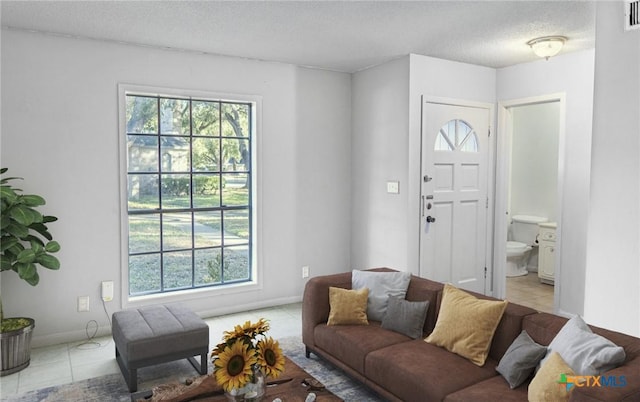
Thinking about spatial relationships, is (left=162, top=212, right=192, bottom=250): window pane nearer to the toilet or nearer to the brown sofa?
the brown sofa

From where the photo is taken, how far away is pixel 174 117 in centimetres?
442

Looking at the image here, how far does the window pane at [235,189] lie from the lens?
4.74 metres

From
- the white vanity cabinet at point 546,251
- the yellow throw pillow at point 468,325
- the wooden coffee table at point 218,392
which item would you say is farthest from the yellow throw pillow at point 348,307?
the white vanity cabinet at point 546,251

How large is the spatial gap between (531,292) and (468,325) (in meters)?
3.32

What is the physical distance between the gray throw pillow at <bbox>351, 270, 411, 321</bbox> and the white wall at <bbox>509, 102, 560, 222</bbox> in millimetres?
3867

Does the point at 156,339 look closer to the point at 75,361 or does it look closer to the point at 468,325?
the point at 75,361

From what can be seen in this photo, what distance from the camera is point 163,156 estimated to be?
4.39 metres

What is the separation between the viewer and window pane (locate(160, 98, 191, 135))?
437 centimetres

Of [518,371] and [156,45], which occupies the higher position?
[156,45]

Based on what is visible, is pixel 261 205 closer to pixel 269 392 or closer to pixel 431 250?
pixel 431 250

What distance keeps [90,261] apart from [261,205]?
5.34 ft

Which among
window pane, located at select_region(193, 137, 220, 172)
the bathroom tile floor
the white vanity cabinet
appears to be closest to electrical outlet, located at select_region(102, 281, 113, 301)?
window pane, located at select_region(193, 137, 220, 172)

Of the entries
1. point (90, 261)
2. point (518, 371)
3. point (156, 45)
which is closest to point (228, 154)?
point (156, 45)

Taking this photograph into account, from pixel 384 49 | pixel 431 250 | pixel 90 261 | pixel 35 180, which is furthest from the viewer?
pixel 431 250
